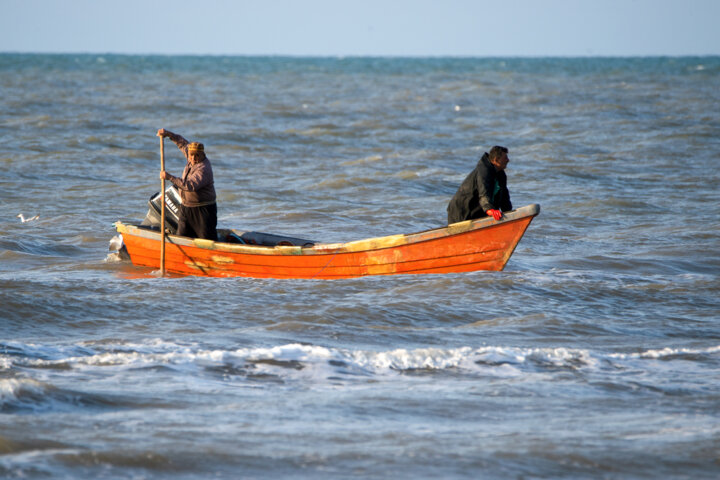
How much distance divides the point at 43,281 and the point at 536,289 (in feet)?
16.7

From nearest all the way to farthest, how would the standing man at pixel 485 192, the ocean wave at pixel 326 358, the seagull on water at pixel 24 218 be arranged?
the ocean wave at pixel 326 358 → the standing man at pixel 485 192 → the seagull on water at pixel 24 218

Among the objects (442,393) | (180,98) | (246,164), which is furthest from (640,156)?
A: (180,98)

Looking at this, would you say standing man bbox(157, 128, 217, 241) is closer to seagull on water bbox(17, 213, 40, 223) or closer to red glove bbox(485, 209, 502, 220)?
red glove bbox(485, 209, 502, 220)

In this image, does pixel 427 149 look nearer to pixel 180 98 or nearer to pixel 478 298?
pixel 478 298

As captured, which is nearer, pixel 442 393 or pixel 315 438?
pixel 315 438

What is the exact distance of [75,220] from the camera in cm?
1402

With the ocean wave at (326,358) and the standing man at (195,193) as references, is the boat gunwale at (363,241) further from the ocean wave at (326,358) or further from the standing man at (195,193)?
the ocean wave at (326,358)

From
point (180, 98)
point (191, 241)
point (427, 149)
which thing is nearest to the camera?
point (191, 241)

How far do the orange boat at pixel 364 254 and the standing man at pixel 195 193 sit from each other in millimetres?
265

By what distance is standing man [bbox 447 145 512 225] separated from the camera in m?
9.16

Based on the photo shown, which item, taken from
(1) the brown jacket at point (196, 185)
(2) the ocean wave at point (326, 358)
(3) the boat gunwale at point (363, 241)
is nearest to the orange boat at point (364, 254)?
(3) the boat gunwale at point (363, 241)

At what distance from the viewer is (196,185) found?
984 centimetres

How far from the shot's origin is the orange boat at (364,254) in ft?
30.6

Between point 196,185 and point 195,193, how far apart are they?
0.18 metres
